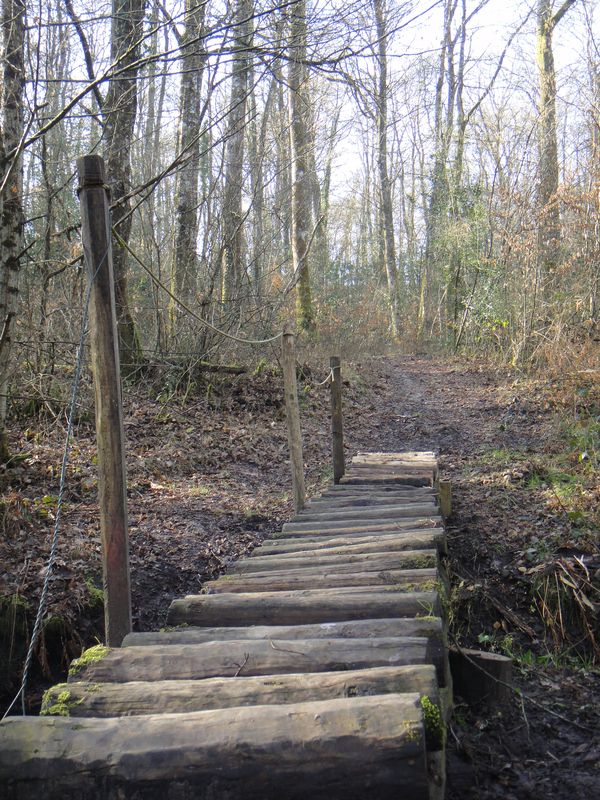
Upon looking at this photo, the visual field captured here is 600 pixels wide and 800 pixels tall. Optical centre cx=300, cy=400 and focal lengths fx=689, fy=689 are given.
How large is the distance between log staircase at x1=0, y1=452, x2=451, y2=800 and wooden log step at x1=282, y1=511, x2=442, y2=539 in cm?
134

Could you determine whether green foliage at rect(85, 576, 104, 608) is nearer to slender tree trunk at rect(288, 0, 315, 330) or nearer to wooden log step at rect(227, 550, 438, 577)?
wooden log step at rect(227, 550, 438, 577)

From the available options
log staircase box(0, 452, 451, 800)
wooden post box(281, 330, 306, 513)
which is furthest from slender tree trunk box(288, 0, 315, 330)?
log staircase box(0, 452, 451, 800)

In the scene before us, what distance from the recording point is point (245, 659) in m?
2.80

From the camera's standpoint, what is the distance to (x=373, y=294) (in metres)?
23.9

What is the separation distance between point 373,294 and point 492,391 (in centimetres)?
1166

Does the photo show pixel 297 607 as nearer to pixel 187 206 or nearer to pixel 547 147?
pixel 187 206

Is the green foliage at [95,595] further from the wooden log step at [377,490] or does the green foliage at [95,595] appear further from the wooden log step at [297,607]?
the wooden log step at [377,490]

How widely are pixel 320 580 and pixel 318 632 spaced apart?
2.88 ft

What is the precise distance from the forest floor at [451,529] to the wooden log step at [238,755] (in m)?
1.50

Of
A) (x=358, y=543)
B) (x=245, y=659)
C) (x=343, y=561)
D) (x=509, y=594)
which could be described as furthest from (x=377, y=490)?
(x=245, y=659)

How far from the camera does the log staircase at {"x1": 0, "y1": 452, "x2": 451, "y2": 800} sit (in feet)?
6.89

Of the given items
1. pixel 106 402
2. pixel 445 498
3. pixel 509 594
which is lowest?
pixel 509 594

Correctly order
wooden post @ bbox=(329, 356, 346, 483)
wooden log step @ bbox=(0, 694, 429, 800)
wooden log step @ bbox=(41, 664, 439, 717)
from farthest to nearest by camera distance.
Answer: wooden post @ bbox=(329, 356, 346, 483) < wooden log step @ bbox=(41, 664, 439, 717) < wooden log step @ bbox=(0, 694, 429, 800)

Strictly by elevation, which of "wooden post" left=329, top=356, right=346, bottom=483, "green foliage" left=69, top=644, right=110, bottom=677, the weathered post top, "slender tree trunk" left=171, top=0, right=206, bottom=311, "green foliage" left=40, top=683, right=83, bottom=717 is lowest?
"green foliage" left=40, top=683, right=83, bottom=717
